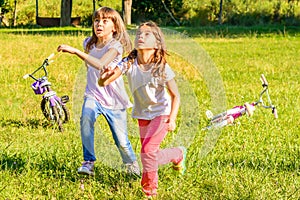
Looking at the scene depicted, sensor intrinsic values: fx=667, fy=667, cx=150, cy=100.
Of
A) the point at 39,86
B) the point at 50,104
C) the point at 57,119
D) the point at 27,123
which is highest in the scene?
the point at 39,86

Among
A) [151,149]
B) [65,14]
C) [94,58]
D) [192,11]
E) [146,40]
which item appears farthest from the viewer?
[192,11]

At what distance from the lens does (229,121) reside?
537 cm

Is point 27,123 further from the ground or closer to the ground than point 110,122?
closer to the ground

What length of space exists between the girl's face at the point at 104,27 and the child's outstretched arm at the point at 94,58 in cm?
20

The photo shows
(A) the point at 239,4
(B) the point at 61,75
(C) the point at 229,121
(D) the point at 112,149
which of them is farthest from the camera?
(A) the point at 239,4

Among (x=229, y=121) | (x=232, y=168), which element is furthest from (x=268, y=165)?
(x=229, y=121)

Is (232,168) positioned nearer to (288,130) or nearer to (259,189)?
(259,189)

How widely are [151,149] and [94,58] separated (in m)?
0.69

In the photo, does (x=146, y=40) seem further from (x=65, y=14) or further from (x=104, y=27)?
(x=65, y=14)

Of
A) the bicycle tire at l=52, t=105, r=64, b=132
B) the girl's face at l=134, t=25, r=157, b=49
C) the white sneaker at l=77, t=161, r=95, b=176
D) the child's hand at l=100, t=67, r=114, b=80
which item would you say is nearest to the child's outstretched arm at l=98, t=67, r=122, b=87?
the child's hand at l=100, t=67, r=114, b=80

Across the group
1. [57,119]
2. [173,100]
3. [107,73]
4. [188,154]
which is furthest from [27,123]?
[173,100]

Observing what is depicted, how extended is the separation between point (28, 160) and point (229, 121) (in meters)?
1.63

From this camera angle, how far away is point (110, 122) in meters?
4.62

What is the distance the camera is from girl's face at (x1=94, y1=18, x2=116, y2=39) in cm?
450
